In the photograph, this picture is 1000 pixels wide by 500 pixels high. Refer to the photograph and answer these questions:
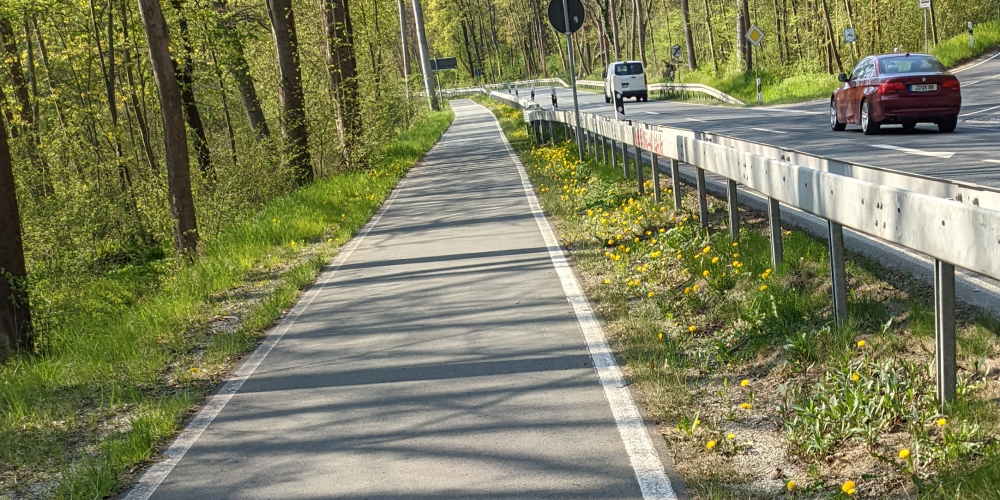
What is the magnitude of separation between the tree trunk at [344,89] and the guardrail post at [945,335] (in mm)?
19998

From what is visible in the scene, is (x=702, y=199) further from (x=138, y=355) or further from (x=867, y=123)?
(x=867, y=123)

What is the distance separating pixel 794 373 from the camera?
18.3 ft

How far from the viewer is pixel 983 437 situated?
4051mm

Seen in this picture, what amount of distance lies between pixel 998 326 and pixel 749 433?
140 cm

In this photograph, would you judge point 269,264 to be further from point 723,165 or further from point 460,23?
point 460,23

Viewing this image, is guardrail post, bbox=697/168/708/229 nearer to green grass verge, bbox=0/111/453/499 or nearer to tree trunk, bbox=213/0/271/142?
green grass verge, bbox=0/111/453/499

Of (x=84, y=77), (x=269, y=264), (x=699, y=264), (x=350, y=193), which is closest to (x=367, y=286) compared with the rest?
(x=269, y=264)

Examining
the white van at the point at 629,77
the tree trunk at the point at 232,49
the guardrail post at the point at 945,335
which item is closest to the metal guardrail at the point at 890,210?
the guardrail post at the point at 945,335

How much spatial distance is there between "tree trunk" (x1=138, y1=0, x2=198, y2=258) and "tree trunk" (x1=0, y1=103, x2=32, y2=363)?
3730mm

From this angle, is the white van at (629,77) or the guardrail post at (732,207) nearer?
the guardrail post at (732,207)

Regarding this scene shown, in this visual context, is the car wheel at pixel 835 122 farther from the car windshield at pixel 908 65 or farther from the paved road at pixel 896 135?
the car windshield at pixel 908 65

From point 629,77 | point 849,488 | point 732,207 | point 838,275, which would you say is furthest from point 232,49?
point 629,77

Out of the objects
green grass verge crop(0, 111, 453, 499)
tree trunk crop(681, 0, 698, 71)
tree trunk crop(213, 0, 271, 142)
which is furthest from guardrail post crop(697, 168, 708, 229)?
tree trunk crop(681, 0, 698, 71)

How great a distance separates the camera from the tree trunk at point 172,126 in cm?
1335
